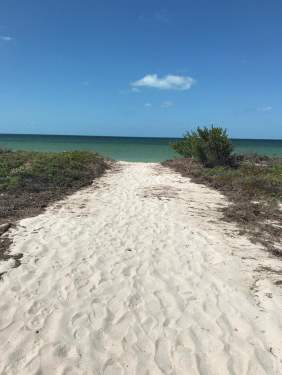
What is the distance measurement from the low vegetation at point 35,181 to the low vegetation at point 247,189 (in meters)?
4.26

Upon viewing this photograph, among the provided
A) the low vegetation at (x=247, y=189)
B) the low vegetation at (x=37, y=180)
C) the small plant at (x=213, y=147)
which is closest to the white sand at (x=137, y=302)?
the low vegetation at (x=247, y=189)

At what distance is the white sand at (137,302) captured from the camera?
332cm

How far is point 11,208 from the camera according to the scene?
26.7 ft

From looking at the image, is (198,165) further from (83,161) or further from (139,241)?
(139,241)

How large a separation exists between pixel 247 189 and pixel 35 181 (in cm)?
657

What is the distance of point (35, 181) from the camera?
1103cm

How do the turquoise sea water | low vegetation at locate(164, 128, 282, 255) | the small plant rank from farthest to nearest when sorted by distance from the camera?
1. the turquoise sea water
2. the small plant
3. low vegetation at locate(164, 128, 282, 255)

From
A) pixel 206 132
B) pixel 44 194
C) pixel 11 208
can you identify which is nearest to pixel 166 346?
pixel 11 208

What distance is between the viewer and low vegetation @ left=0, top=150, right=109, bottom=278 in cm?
790

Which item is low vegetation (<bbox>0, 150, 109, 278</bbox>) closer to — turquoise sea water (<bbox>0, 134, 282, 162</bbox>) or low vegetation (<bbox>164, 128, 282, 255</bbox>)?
low vegetation (<bbox>164, 128, 282, 255</bbox>)

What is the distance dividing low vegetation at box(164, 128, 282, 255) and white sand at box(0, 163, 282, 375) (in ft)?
1.92

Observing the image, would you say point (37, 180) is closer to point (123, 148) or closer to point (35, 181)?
Result: point (35, 181)

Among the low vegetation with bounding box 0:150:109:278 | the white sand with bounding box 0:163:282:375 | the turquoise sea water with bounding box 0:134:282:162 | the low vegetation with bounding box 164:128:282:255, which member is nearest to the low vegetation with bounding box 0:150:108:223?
the low vegetation with bounding box 0:150:109:278

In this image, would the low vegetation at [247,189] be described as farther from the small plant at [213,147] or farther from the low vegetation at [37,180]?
the low vegetation at [37,180]
